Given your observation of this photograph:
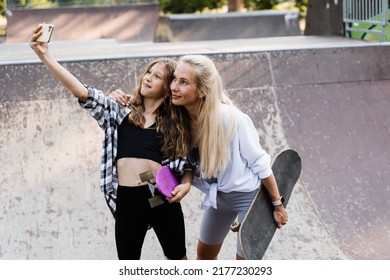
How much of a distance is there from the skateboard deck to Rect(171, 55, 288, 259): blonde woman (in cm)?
5

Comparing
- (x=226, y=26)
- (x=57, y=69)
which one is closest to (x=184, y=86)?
(x=57, y=69)

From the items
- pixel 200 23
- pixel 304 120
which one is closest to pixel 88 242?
pixel 304 120

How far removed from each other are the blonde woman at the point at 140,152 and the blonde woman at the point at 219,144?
12 centimetres

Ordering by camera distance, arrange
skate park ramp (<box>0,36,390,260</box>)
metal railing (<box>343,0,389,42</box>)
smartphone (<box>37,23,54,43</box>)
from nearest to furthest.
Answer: smartphone (<box>37,23,54,43</box>), skate park ramp (<box>0,36,390,260</box>), metal railing (<box>343,0,389,42</box>)

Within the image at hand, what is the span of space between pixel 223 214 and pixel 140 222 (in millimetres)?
597

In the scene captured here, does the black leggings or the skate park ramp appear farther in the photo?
the skate park ramp

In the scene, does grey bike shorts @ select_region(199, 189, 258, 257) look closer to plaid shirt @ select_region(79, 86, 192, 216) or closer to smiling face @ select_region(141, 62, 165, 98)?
plaid shirt @ select_region(79, 86, 192, 216)

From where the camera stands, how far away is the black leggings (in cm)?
432

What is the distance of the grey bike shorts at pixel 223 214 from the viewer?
4457mm

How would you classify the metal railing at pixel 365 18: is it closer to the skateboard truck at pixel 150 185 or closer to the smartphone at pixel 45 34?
the skateboard truck at pixel 150 185

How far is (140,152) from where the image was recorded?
436 cm

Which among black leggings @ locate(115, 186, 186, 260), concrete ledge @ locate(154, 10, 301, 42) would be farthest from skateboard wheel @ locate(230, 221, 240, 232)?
concrete ledge @ locate(154, 10, 301, 42)

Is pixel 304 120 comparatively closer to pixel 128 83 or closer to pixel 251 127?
pixel 128 83

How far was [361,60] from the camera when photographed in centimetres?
882
